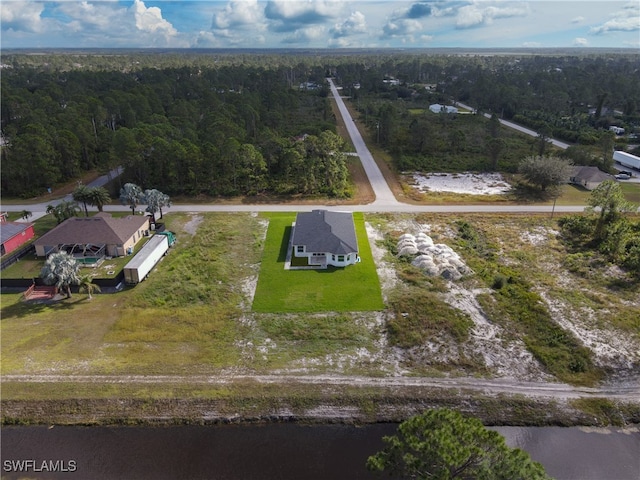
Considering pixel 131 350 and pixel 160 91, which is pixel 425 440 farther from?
pixel 160 91

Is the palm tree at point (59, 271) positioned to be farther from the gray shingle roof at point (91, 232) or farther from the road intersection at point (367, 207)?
the road intersection at point (367, 207)

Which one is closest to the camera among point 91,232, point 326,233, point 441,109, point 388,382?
point 388,382

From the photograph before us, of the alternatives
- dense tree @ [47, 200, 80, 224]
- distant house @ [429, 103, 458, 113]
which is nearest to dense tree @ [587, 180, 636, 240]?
dense tree @ [47, 200, 80, 224]

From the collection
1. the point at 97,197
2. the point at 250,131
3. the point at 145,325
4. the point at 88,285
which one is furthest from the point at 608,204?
the point at 250,131

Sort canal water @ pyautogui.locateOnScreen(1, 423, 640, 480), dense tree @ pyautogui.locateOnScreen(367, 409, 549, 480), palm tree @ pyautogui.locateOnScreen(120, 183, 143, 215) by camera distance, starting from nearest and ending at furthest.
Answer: dense tree @ pyautogui.locateOnScreen(367, 409, 549, 480) < canal water @ pyautogui.locateOnScreen(1, 423, 640, 480) < palm tree @ pyautogui.locateOnScreen(120, 183, 143, 215)

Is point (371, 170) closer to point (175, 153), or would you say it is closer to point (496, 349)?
point (175, 153)

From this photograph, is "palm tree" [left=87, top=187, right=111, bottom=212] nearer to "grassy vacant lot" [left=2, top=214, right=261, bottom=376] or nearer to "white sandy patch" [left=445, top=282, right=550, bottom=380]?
"grassy vacant lot" [left=2, top=214, right=261, bottom=376]

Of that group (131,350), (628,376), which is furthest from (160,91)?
(628,376)
